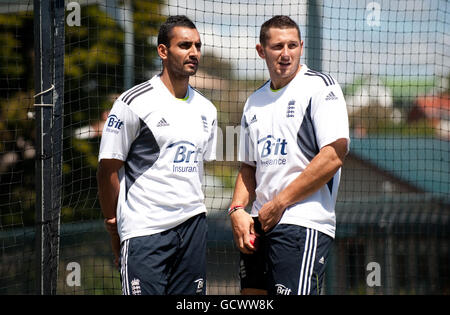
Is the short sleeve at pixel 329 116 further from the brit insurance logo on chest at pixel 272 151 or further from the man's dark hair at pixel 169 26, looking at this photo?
the man's dark hair at pixel 169 26

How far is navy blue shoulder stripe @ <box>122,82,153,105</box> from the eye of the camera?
12.6 feet

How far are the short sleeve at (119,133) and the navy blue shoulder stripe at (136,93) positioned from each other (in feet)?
0.11

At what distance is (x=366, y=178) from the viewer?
7148mm

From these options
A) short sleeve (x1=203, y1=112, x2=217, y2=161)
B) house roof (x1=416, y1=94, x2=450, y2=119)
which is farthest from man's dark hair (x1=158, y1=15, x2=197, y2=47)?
house roof (x1=416, y1=94, x2=450, y2=119)

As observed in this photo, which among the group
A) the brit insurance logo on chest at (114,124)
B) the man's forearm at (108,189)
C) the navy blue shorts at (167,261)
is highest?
the brit insurance logo on chest at (114,124)

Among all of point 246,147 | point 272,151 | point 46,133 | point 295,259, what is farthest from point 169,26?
point 295,259

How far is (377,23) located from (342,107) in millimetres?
2817

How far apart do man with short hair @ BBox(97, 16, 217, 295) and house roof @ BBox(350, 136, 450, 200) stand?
329 cm

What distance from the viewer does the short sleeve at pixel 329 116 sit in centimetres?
360

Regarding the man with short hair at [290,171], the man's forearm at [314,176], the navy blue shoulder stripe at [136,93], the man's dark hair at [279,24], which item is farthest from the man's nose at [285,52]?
the navy blue shoulder stripe at [136,93]

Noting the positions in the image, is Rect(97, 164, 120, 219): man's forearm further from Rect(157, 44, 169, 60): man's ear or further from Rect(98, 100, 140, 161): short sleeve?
Rect(157, 44, 169, 60): man's ear

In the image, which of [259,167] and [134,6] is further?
[134,6]
